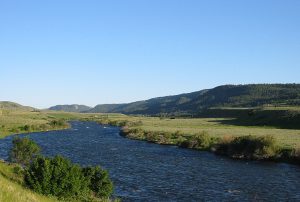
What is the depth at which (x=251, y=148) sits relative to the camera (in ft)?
228

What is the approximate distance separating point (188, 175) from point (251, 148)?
21.3 metres

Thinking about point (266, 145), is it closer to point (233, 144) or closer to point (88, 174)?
point (233, 144)

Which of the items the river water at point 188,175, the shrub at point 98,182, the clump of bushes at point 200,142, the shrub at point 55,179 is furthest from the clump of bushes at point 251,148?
the shrub at point 55,179

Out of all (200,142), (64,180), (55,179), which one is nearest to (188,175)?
(64,180)

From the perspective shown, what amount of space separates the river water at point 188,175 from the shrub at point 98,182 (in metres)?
3.94

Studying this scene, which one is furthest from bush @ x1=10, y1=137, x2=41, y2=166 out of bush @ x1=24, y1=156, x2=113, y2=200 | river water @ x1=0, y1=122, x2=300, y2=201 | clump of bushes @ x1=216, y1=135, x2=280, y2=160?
clump of bushes @ x1=216, y1=135, x2=280, y2=160

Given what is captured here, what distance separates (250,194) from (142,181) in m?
12.4

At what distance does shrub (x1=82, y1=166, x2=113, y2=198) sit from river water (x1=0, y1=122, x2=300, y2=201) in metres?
3.94

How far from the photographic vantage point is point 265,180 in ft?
162

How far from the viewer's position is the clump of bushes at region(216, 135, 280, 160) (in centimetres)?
6612

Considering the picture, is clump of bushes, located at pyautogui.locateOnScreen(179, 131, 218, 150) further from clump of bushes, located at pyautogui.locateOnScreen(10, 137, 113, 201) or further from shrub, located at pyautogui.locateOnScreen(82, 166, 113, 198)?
clump of bushes, located at pyautogui.locateOnScreen(10, 137, 113, 201)

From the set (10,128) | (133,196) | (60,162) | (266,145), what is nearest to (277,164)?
(266,145)

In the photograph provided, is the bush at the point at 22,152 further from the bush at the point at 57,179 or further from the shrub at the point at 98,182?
the bush at the point at 57,179

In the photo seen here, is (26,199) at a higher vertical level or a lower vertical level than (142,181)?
higher
